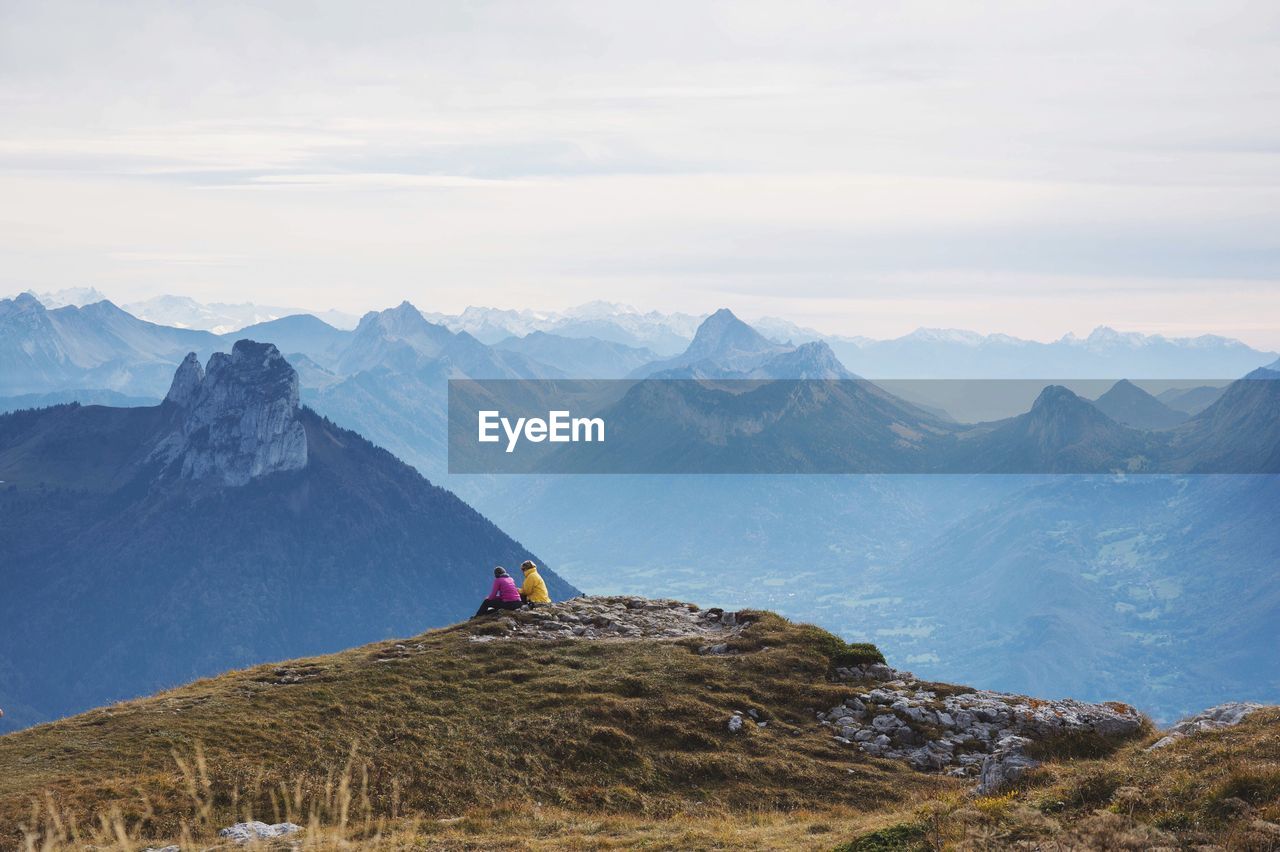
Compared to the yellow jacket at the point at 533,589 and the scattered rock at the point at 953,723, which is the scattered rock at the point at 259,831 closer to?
the scattered rock at the point at 953,723

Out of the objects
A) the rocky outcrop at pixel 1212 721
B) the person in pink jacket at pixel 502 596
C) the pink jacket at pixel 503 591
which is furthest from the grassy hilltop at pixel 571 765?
the pink jacket at pixel 503 591

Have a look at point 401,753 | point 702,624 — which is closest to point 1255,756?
point 401,753

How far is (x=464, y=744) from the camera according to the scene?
32750 millimetres

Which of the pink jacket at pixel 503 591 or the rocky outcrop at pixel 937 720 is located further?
the pink jacket at pixel 503 591

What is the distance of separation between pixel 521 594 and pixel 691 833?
85.2 ft

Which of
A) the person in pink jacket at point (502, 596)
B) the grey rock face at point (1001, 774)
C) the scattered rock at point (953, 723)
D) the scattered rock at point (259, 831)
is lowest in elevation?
the scattered rock at point (953, 723)

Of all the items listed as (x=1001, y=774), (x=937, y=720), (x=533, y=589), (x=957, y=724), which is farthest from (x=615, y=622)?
(x=1001, y=774)

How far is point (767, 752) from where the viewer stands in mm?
33562

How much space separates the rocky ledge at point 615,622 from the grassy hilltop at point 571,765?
753 mm

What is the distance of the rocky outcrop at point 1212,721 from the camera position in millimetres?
28469

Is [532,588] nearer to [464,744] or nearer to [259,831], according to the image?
[464,744]

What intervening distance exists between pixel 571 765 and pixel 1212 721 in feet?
65.1

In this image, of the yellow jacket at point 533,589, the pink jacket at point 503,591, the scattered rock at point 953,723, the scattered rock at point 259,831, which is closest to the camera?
the scattered rock at point 259,831

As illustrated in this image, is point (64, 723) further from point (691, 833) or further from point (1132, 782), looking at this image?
point (1132, 782)
